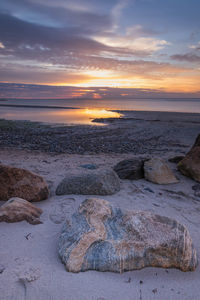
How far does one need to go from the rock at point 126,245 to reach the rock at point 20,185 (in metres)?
1.57

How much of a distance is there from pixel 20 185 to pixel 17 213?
933mm

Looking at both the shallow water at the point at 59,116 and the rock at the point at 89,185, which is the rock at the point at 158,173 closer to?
the rock at the point at 89,185

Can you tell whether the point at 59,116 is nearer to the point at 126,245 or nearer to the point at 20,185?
the point at 20,185

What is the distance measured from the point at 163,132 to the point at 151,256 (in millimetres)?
12698

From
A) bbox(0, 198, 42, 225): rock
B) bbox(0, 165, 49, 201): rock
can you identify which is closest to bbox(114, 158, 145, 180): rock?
bbox(0, 165, 49, 201): rock

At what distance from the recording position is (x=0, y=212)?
10.2ft

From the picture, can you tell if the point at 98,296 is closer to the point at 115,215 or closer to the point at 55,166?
the point at 115,215

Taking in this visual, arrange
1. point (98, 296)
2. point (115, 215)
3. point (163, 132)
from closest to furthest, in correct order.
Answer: point (98, 296) < point (115, 215) < point (163, 132)

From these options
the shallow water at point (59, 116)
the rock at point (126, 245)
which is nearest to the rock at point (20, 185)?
the rock at point (126, 245)

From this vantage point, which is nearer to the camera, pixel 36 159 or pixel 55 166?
pixel 55 166

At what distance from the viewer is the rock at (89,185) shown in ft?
14.5

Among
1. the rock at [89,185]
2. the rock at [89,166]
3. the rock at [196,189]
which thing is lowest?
the rock at [196,189]

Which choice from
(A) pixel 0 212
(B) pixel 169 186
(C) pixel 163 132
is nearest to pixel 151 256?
(A) pixel 0 212

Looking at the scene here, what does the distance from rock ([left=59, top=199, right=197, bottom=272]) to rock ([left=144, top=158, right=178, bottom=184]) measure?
2732 mm
